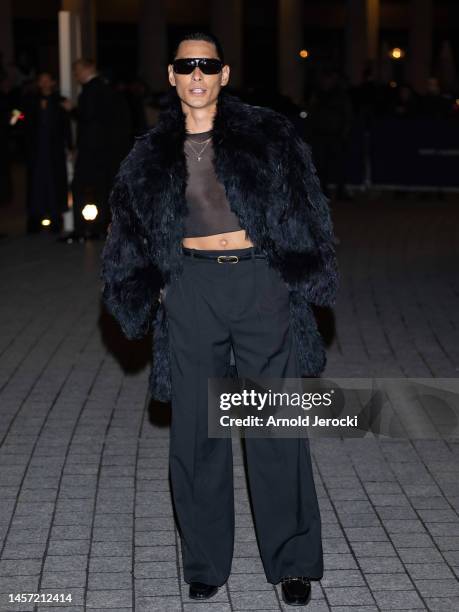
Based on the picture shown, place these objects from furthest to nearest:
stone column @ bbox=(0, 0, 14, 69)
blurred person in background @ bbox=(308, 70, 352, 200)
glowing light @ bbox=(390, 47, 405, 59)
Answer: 1. glowing light @ bbox=(390, 47, 405, 59)
2. stone column @ bbox=(0, 0, 14, 69)
3. blurred person in background @ bbox=(308, 70, 352, 200)

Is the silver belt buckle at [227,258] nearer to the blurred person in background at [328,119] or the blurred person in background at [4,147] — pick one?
the blurred person in background at [4,147]

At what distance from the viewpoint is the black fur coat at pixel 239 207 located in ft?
14.4

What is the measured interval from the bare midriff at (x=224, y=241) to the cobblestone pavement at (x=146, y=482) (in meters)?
1.24

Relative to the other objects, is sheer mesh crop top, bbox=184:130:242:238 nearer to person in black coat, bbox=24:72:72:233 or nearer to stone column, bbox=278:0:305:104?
person in black coat, bbox=24:72:72:233

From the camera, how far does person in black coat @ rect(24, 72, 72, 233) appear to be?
1502 centimetres

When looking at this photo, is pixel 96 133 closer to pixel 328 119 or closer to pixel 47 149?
pixel 47 149

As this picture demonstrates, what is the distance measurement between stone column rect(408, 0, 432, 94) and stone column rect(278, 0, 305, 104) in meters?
6.03

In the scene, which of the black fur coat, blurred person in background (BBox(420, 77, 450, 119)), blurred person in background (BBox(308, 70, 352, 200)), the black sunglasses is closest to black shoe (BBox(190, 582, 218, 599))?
the black fur coat

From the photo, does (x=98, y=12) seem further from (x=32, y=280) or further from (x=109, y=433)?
(x=109, y=433)

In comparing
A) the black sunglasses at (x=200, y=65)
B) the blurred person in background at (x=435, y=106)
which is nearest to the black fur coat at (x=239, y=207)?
the black sunglasses at (x=200, y=65)

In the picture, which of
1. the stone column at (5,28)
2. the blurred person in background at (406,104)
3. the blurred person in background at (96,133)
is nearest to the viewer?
the blurred person in background at (96,133)

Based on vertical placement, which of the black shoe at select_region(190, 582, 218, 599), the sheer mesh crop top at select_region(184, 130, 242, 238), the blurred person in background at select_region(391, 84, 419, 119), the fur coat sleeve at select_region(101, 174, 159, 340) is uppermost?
the sheer mesh crop top at select_region(184, 130, 242, 238)

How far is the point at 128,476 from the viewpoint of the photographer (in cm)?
600

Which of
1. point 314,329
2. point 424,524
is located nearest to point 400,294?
point 424,524
